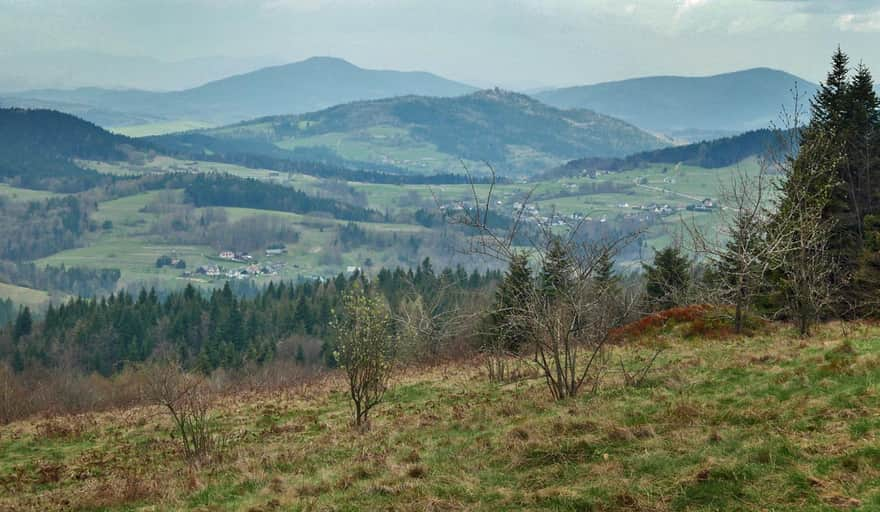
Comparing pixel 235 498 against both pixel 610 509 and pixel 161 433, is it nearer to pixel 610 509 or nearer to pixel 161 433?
pixel 610 509

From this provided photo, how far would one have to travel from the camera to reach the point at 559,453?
12.5m

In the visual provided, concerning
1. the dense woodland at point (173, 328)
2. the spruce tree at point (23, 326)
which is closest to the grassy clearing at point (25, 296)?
the spruce tree at point (23, 326)

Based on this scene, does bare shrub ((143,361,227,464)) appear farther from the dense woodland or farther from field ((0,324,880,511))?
the dense woodland

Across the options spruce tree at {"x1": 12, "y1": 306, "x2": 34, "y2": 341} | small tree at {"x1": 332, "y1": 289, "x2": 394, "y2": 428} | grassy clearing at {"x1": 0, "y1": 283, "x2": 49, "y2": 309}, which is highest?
small tree at {"x1": 332, "y1": 289, "x2": 394, "y2": 428}

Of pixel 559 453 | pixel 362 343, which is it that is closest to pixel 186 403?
pixel 362 343

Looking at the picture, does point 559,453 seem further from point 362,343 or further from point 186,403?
point 186,403

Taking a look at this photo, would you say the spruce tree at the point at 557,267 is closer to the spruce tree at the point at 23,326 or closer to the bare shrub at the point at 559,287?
the bare shrub at the point at 559,287

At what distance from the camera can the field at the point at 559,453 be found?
1016 cm

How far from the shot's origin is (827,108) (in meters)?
39.2

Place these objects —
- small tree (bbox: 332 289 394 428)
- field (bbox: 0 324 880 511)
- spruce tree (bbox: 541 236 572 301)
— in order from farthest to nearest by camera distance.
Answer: small tree (bbox: 332 289 394 428), spruce tree (bbox: 541 236 572 301), field (bbox: 0 324 880 511)

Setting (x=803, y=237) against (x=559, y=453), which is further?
(x=803, y=237)

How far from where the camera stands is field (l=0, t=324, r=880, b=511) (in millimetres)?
10156

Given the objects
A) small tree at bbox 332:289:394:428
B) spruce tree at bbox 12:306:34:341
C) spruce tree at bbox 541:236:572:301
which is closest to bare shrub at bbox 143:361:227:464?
small tree at bbox 332:289:394:428

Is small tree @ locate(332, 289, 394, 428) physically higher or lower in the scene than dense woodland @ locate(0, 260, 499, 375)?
higher
